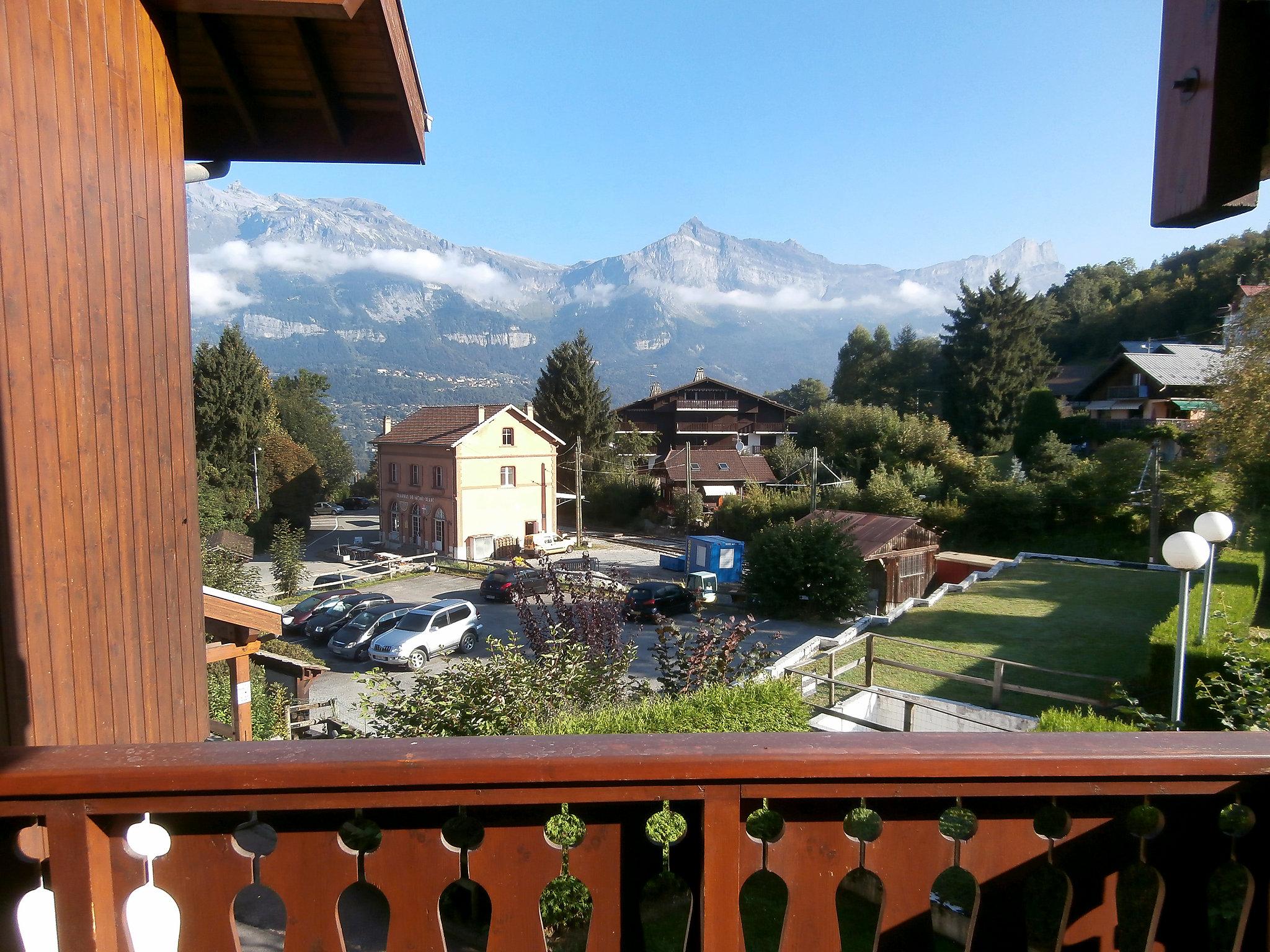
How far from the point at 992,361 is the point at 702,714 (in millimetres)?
43201

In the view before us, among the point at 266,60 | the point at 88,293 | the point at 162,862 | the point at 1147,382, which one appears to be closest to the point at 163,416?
the point at 88,293

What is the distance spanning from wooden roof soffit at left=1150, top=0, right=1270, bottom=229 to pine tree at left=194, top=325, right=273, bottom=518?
42.2 metres

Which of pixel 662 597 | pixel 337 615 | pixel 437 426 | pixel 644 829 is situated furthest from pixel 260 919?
pixel 437 426

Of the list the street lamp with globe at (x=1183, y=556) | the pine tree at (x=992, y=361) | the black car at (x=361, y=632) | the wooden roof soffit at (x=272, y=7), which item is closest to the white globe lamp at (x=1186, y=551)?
the street lamp with globe at (x=1183, y=556)

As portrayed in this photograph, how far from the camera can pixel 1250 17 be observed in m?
1.39

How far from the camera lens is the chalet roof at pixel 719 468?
149ft

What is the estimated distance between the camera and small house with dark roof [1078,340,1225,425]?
34781mm

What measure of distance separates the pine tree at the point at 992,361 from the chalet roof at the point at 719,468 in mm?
11173

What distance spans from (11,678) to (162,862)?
1258 millimetres

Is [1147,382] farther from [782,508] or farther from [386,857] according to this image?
[386,857]

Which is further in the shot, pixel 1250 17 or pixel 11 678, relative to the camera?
pixel 11 678

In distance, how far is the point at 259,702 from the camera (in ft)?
36.3

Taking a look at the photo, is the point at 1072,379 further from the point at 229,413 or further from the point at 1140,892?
the point at 1140,892

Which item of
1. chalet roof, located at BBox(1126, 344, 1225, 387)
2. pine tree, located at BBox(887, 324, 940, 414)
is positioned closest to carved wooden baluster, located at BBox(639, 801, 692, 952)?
chalet roof, located at BBox(1126, 344, 1225, 387)
